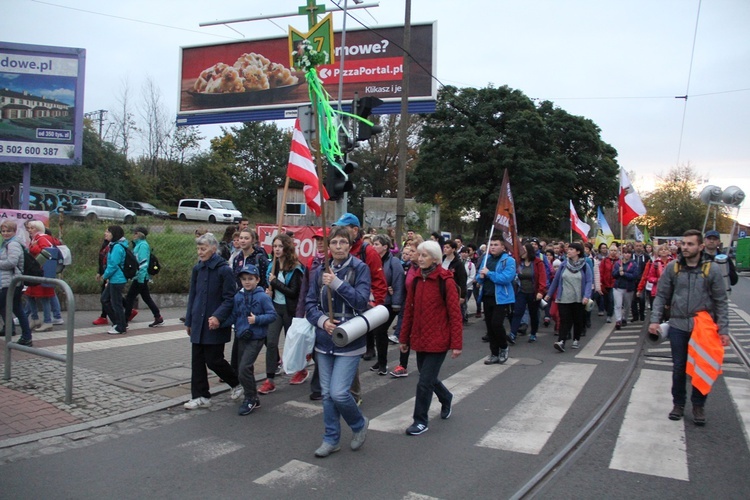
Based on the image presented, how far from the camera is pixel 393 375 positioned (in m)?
7.78

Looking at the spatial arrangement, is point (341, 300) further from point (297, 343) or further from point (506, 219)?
point (506, 219)

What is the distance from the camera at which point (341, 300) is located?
5008 mm

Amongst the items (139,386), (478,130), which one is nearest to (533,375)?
(139,386)

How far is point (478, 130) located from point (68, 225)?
28.0m

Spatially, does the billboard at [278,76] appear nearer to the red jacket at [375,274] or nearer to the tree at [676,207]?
the red jacket at [375,274]

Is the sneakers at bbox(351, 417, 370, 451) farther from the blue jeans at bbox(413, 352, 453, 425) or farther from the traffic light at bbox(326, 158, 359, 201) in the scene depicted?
the traffic light at bbox(326, 158, 359, 201)

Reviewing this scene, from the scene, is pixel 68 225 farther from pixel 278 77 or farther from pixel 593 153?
pixel 593 153

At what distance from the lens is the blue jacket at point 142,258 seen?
33.6 feet

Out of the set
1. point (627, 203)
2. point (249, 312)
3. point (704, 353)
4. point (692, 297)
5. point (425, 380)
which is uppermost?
point (627, 203)

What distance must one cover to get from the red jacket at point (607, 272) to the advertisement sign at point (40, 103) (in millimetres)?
11759

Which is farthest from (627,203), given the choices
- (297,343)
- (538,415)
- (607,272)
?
(297,343)

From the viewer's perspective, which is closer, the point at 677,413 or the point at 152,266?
the point at 677,413

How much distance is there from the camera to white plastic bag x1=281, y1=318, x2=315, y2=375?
658 centimetres

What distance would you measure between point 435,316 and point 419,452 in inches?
46.5
